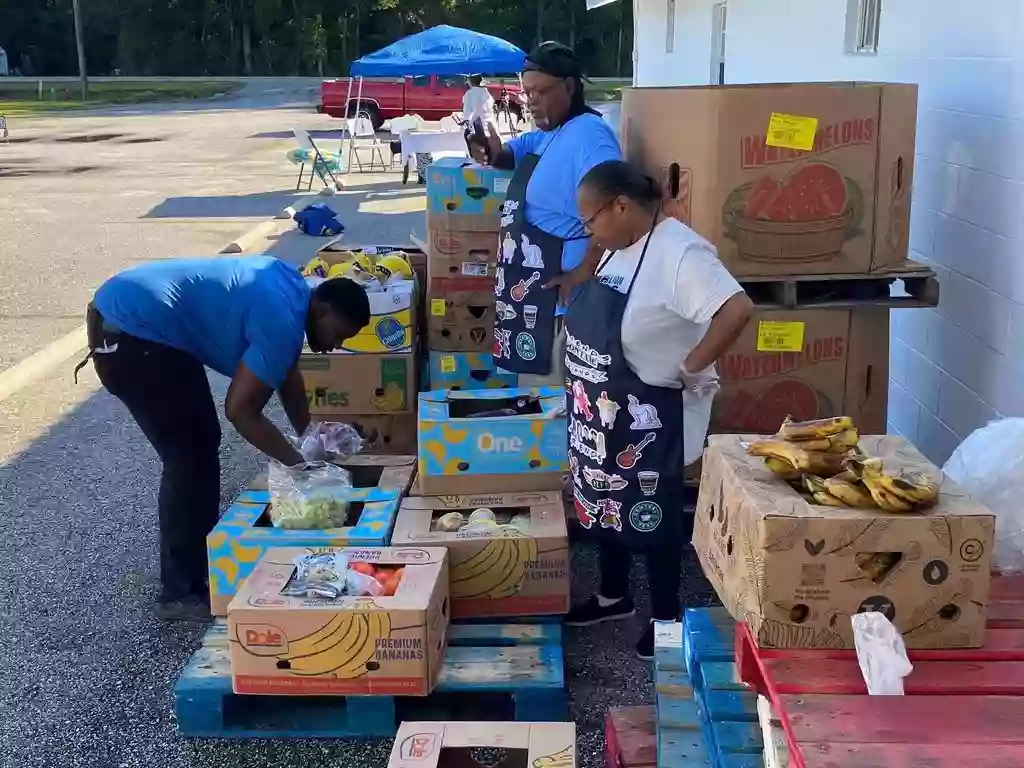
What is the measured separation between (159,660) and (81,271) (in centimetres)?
825

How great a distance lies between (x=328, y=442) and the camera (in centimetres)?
479

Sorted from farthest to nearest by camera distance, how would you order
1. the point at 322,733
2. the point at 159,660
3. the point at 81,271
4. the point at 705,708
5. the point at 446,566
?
the point at 81,271, the point at 159,660, the point at 446,566, the point at 322,733, the point at 705,708

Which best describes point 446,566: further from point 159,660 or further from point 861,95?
point 861,95

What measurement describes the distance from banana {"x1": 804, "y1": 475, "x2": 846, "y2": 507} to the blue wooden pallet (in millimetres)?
1352

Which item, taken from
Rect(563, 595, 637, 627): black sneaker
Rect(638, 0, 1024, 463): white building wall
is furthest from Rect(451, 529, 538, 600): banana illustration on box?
Rect(638, 0, 1024, 463): white building wall

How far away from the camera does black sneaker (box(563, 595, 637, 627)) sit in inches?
168

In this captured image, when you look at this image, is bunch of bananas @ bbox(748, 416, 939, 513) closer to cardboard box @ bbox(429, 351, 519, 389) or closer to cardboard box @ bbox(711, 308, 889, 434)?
cardboard box @ bbox(711, 308, 889, 434)

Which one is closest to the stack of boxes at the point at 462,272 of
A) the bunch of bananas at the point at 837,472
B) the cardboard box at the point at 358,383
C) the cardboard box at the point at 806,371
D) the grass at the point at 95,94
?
the cardboard box at the point at 358,383

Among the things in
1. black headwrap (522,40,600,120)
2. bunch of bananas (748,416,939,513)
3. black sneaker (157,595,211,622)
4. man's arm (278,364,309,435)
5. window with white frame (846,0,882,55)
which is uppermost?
window with white frame (846,0,882,55)

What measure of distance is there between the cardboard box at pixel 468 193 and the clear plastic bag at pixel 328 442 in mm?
1626

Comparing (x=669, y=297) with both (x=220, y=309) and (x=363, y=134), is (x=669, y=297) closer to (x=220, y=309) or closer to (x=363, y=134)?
(x=220, y=309)

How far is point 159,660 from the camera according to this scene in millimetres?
4102

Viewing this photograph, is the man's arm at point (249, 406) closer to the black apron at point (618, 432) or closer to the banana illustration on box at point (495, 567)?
the banana illustration on box at point (495, 567)

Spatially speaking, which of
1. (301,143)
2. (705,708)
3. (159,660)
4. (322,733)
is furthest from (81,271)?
(705,708)
